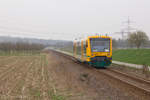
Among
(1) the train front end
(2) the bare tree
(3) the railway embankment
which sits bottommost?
(3) the railway embankment

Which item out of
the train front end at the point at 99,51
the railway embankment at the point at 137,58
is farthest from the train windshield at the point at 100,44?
the railway embankment at the point at 137,58

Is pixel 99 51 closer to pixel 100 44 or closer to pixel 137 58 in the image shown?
pixel 100 44

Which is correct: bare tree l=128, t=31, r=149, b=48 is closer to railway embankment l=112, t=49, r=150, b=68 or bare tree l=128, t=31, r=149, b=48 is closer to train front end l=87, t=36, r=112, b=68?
railway embankment l=112, t=49, r=150, b=68

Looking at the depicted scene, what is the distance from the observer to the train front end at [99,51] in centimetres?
1673

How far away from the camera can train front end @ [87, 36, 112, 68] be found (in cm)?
1673

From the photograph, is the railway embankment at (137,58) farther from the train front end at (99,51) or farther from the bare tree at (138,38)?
the bare tree at (138,38)

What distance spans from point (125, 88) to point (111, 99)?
2021 millimetres

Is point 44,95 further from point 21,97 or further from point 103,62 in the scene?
point 103,62

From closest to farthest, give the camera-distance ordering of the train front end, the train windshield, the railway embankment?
the train front end → the train windshield → the railway embankment

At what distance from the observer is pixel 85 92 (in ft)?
26.7

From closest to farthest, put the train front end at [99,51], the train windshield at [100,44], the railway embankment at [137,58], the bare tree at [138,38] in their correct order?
the train front end at [99,51] < the train windshield at [100,44] < the railway embankment at [137,58] < the bare tree at [138,38]

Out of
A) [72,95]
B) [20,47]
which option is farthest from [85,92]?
[20,47]

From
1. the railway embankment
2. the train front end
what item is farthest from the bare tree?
the train front end

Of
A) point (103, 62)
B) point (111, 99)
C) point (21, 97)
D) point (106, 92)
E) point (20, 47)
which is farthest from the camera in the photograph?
point (20, 47)
